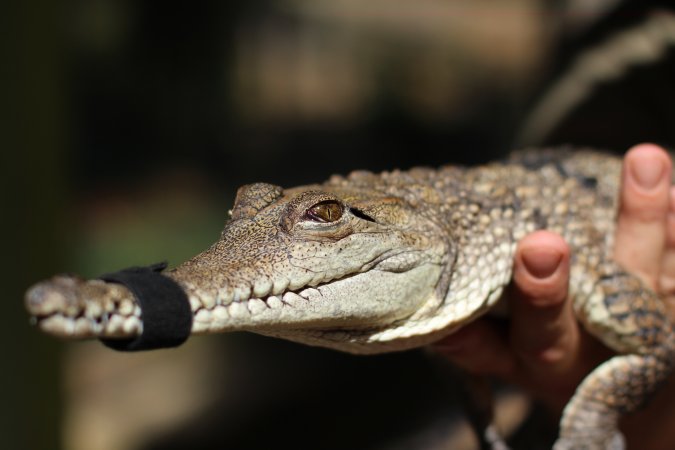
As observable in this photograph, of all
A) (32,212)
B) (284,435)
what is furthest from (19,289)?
(284,435)

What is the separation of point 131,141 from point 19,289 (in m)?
3.69

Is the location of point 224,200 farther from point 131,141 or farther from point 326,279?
point 326,279

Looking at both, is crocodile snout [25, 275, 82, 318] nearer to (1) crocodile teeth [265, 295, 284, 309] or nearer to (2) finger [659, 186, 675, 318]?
(1) crocodile teeth [265, 295, 284, 309]

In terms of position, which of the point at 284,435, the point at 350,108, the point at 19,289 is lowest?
the point at 284,435

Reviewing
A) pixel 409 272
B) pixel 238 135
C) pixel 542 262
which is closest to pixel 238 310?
pixel 409 272

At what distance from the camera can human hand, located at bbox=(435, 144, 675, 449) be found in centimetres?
172

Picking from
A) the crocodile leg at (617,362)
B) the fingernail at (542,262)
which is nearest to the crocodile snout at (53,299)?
the fingernail at (542,262)

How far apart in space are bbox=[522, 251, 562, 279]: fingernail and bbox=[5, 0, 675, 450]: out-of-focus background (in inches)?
55.6

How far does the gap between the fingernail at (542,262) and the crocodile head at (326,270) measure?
7.3 inches

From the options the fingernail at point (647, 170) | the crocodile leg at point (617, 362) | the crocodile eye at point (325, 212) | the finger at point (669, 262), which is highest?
the fingernail at point (647, 170)

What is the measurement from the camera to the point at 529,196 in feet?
6.04

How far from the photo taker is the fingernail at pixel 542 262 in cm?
163

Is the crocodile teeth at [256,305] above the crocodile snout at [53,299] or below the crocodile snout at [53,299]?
below

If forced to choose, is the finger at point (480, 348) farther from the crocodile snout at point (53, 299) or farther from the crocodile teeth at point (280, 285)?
the crocodile snout at point (53, 299)
